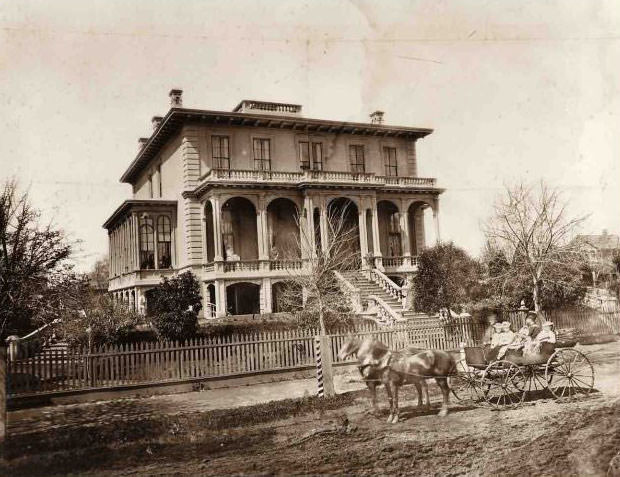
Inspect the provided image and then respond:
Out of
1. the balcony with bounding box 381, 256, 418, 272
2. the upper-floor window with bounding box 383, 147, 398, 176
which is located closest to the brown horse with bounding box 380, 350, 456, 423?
the balcony with bounding box 381, 256, 418, 272

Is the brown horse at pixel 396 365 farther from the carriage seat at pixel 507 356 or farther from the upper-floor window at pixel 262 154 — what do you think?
the upper-floor window at pixel 262 154

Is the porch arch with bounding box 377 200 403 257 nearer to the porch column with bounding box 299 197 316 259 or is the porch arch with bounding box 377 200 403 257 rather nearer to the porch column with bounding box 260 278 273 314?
the porch column with bounding box 299 197 316 259

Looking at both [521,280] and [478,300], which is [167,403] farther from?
[521,280]

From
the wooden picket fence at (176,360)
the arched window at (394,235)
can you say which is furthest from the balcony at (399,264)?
the wooden picket fence at (176,360)

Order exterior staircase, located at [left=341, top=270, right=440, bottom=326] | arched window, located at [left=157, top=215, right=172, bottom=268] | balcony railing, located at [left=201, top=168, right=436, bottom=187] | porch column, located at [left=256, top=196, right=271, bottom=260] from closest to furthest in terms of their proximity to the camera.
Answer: exterior staircase, located at [left=341, top=270, right=440, bottom=326], balcony railing, located at [left=201, top=168, right=436, bottom=187], porch column, located at [left=256, top=196, right=271, bottom=260], arched window, located at [left=157, top=215, right=172, bottom=268]

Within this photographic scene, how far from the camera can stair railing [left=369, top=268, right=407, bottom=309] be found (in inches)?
909

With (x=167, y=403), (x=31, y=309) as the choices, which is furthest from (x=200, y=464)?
(x=31, y=309)

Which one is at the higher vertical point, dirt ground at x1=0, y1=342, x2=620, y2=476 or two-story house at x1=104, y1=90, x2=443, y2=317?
two-story house at x1=104, y1=90, x2=443, y2=317

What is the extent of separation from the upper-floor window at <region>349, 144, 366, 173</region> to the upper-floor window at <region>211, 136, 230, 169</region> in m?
7.31

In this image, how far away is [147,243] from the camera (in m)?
27.8

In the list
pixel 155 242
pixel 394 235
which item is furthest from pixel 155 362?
pixel 394 235

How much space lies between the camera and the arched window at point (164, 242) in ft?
92.2

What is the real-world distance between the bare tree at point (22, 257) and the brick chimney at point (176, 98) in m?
12.4

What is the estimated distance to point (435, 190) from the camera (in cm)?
3019
